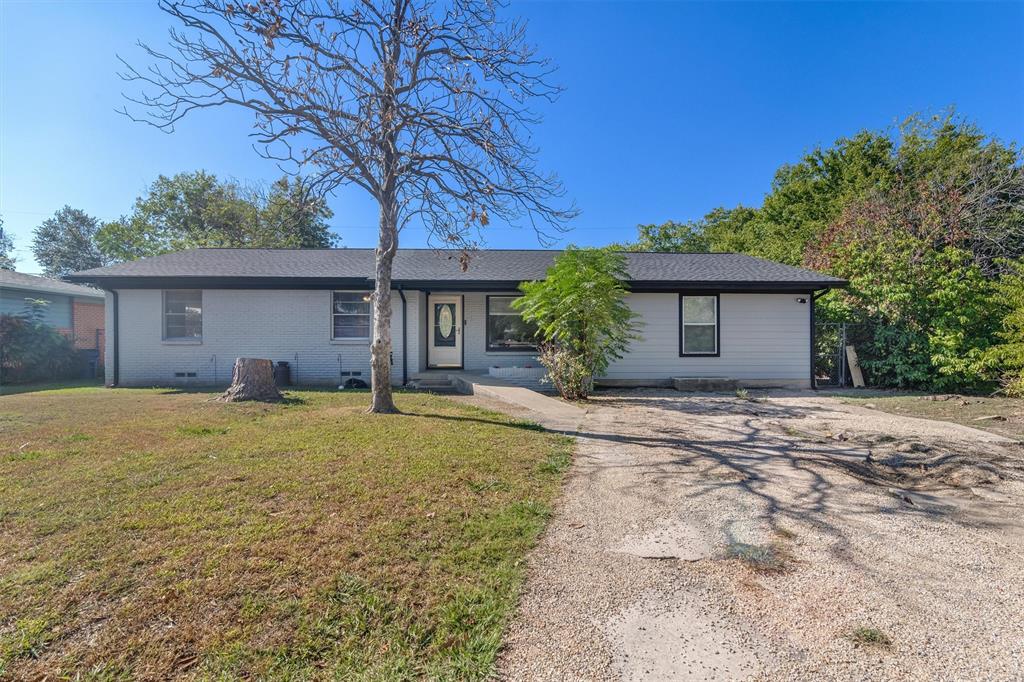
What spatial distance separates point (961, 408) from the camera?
7.98 m

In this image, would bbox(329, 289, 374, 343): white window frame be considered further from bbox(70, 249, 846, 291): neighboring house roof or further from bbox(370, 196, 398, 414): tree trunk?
bbox(370, 196, 398, 414): tree trunk

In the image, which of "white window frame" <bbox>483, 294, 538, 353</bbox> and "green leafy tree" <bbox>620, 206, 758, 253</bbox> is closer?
"white window frame" <bbox>483, 294, 538, 353</bbox>

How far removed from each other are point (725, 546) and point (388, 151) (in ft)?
22.7

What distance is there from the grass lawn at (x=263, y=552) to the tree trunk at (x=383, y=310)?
1.85 metres

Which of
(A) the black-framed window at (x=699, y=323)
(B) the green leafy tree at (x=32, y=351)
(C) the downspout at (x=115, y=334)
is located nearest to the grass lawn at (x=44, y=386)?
(B) the green leafy tree at (x=32, y=351)

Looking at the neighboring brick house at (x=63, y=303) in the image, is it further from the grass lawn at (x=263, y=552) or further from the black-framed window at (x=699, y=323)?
the black-framed window at (x=699, y=323)

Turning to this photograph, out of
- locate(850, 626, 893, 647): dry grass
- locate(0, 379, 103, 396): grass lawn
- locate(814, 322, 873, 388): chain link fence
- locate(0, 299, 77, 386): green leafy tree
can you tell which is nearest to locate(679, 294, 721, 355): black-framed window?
locate(814, 322, 873, 388): chain link fence

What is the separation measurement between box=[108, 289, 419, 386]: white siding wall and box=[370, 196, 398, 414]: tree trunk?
3.98m

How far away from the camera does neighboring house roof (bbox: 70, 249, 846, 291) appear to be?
35.2ft

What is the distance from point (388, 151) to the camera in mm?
6801

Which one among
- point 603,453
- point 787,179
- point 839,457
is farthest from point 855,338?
point 787,179

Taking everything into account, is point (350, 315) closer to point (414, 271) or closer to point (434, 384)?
point (414, 271)

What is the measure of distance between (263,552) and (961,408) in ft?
37.6

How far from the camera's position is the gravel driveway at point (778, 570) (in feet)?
5.98
